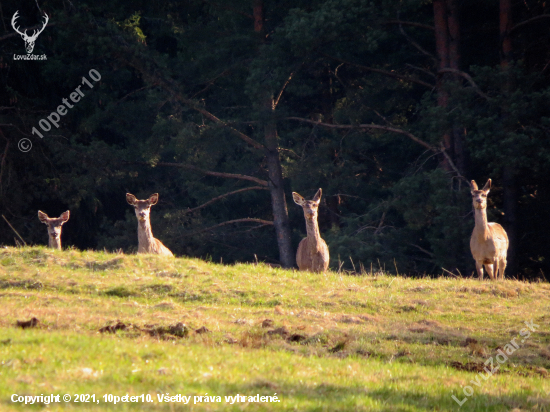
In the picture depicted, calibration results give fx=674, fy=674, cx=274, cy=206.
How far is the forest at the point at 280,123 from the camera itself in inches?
902

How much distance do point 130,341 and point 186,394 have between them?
2.22 m

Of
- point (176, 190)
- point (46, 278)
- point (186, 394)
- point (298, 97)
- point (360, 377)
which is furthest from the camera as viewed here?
point (176, 190)

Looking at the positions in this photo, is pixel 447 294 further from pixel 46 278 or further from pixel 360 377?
pixel 46 278

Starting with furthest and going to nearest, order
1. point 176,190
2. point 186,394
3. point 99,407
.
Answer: point 176,190 → point 186,394 → point 99,407

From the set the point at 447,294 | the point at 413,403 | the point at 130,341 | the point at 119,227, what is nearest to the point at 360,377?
the point at 413,403

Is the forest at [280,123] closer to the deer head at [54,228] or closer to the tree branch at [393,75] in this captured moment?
the tree branch at [393,75]

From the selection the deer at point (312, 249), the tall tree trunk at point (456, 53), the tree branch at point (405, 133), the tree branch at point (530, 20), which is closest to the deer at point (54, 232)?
→ the deer at point (312, 249)

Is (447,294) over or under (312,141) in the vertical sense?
under

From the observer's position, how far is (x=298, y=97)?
31.0 meters

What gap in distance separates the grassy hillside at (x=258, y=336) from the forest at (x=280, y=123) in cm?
1009

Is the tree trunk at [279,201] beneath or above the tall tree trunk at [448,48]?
beneath

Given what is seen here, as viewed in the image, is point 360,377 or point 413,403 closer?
point 413,403

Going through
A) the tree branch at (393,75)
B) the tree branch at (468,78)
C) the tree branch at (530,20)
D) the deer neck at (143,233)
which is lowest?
the deer neck at (143,233)

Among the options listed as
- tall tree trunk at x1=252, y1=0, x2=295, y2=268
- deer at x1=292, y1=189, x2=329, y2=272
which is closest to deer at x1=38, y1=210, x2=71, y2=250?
deer at x1=292, y1=189, x2=329, y2=272
